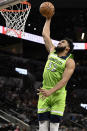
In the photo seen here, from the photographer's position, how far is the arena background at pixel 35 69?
46.8 ft

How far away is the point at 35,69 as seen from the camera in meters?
20.2

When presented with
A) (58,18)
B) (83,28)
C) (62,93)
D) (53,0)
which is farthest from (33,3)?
(62,93)

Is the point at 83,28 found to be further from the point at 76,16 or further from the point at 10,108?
the point at 10,108

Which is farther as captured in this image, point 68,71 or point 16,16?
point 16,16

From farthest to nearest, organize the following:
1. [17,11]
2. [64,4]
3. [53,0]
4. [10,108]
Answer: [10,108] < [64,4] < [53,0] < [17,11]

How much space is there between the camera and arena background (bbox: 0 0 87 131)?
14.3 meters

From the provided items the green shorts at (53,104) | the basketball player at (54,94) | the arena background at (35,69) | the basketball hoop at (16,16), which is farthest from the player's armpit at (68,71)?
the arena background at (35,69)

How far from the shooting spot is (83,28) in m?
17.6

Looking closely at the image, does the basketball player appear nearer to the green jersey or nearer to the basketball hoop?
the green jersey

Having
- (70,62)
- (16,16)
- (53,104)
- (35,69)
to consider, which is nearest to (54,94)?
(53,104)

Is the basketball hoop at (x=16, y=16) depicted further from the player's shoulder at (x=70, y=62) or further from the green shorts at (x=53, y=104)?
the green shorts at (x=53, y=104)

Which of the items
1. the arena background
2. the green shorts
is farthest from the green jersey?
the arena background

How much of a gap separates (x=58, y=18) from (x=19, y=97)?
5.45m

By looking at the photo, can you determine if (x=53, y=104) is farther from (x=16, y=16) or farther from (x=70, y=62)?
(x=16, y=16)
